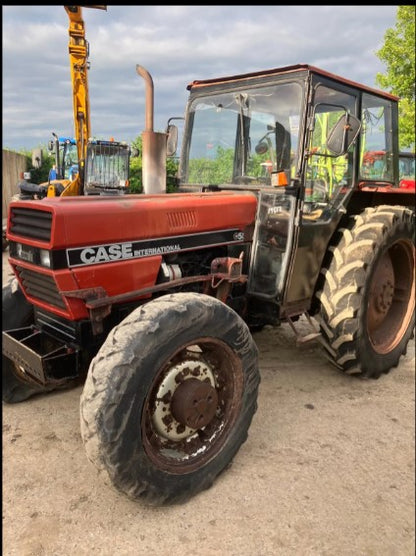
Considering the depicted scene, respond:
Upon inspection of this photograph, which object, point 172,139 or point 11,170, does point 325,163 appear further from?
point 11,170

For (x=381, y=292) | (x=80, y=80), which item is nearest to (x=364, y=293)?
(x=381, y=292)

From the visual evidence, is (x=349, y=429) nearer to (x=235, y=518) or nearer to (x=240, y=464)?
(x=240, y=464)

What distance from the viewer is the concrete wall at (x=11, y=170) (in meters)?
12.4

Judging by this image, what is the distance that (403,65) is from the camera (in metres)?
11.4

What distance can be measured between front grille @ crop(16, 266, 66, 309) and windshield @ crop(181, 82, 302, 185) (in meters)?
1.66

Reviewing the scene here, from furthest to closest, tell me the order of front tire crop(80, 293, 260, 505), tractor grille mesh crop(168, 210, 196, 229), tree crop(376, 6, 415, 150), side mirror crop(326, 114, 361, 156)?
tree crop(376, 6, 415, 150) → side mirror crop(326, 114, 361, 156) → tractor grille mesh crop(168, 210, 196, 229) → front tire crop(80, 293, 260, 505)

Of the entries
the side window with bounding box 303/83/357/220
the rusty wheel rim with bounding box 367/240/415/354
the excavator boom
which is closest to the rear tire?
the rusty wheel rim with bounding box 367/240/415/354

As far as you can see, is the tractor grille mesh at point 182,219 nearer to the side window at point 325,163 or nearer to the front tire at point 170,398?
the front tire at point 170,398

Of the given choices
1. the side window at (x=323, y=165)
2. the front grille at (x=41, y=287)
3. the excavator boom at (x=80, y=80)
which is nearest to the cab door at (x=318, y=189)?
the side window at (x=323, y=165)

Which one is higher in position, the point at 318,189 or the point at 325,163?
the point at 325,163

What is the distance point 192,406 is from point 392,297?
2.55 m

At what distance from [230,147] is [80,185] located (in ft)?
14.8

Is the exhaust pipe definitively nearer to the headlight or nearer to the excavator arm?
the headlight

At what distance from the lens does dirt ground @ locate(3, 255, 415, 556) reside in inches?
84.0
